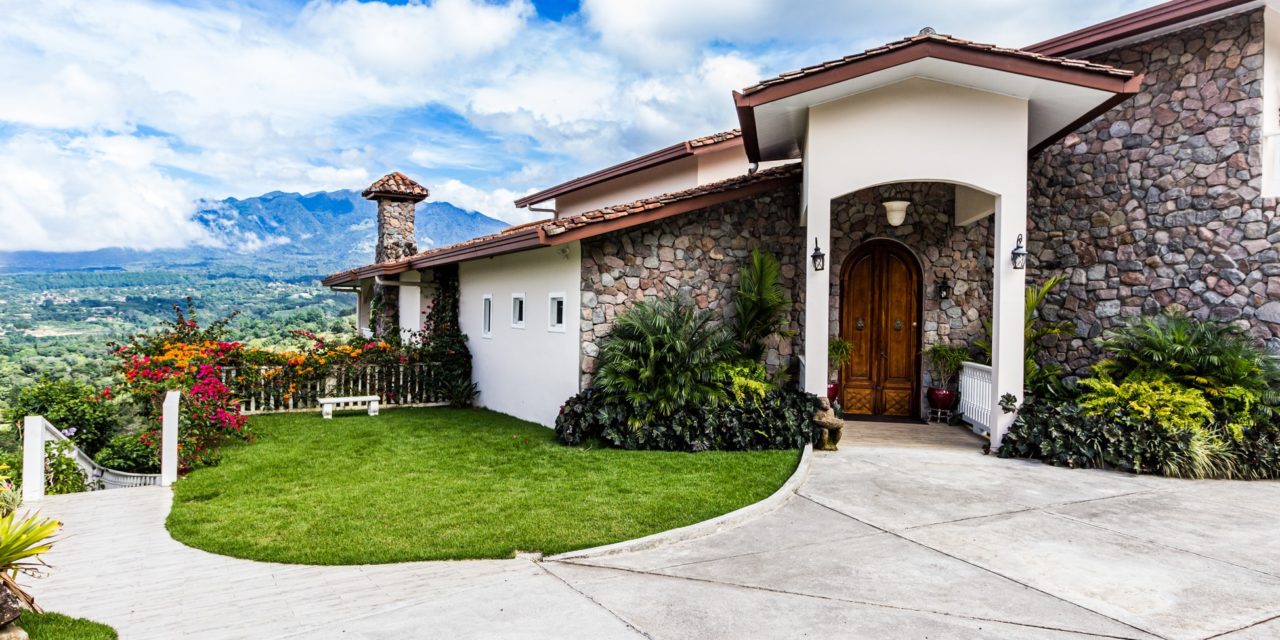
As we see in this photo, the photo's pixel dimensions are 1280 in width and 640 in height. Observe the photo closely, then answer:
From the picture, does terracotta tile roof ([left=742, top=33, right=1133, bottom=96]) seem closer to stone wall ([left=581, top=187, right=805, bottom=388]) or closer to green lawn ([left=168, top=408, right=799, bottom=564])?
stone wall ([left=581, top=187, right=805, bottom=388])

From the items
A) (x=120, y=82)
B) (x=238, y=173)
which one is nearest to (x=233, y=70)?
(x=120, y=82)

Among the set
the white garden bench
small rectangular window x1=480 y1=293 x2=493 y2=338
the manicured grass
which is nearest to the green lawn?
the manicured grass

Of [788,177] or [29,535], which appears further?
[788,177]

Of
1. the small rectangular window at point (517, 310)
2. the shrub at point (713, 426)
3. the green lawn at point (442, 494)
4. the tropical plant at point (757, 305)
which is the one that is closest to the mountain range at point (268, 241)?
the small rectangular window at point (517, 310)

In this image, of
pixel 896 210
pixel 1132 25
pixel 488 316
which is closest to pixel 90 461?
pixel 488 316

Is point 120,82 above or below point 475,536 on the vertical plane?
above

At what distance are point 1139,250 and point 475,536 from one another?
33.1 ft

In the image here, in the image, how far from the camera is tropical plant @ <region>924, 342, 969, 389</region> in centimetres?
1112

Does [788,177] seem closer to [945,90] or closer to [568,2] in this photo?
[945,90]

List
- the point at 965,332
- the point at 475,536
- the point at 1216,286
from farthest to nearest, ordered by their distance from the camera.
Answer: the point at 965,332
the point at 1216,286
the point at 475,536

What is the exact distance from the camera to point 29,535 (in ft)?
→ 12.5

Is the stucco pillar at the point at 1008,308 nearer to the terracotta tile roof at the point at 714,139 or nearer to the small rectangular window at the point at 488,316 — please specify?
the terracotta tile roof at the point at 714,139

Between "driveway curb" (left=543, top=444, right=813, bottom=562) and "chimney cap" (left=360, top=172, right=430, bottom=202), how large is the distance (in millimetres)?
14882

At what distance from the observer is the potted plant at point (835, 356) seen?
1132 centimetres
